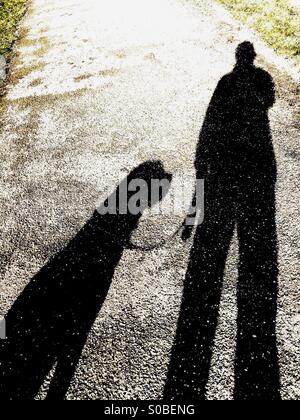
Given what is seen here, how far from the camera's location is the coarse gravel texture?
299cm

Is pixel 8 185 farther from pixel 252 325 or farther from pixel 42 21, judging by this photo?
pixel 42 21

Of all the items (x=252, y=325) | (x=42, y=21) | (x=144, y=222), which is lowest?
(x=252, y=325)

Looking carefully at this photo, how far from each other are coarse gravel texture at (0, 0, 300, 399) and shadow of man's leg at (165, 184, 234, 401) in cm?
8

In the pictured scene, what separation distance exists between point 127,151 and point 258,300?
3.07 m

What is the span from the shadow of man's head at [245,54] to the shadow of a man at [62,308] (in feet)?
12.6

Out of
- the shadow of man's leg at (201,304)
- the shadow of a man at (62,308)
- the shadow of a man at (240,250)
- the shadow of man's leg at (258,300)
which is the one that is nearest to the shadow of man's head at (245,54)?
the shadow of a man at (240,250)

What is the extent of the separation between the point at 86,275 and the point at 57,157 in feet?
8.19

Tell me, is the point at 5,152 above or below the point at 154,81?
below

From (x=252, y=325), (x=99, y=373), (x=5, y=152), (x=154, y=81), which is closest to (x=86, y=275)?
(x=99, y=373)

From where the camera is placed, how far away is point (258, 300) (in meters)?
3.13

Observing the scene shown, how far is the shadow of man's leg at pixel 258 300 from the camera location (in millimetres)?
2698

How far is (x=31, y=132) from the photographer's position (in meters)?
5.95

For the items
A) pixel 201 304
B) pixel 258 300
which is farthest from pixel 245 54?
pixel 201 304

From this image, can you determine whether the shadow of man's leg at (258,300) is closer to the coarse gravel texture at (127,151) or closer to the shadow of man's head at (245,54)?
the coarse gravel texture at (127,151)
